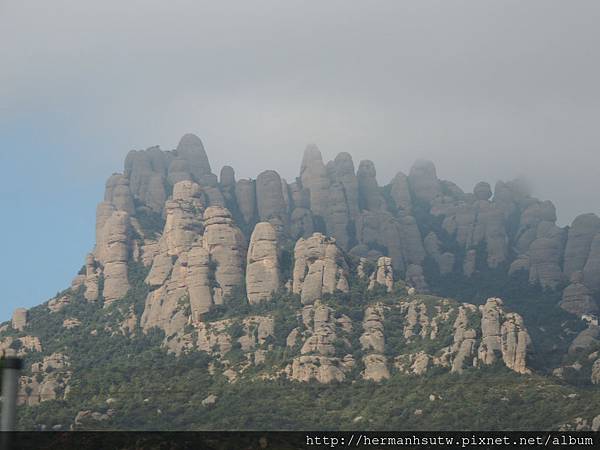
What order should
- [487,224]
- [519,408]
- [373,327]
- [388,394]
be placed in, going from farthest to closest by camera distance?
[487,224] < [373,327] < [388,394] < [519,408]

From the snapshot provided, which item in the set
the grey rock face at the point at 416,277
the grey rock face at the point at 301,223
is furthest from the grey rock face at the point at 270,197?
the grey rock face at the point at 416,277

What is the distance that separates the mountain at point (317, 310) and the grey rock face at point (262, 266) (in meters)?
0.24

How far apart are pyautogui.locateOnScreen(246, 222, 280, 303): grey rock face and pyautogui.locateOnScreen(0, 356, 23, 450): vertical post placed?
110627 millimetres

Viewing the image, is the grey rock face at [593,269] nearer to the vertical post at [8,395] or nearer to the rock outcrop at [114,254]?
the rock outcrop at [114,254]

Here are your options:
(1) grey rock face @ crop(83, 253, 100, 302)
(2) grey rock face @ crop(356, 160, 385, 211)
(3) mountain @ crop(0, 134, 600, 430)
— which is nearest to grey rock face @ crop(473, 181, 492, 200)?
(3) mountain @ crop(0, 134, 600, 430)

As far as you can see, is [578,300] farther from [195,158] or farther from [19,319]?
[19,319]

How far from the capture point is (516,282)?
6393 inches

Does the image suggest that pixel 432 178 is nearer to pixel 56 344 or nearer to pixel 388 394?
pixel 56 344

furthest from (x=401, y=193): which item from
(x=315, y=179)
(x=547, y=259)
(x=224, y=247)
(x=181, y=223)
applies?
(x=224, y=247)

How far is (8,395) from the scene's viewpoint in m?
12.8

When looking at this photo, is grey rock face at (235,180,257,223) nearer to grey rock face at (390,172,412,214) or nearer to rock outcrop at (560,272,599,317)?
grey rock face at (390,172,412,214)
